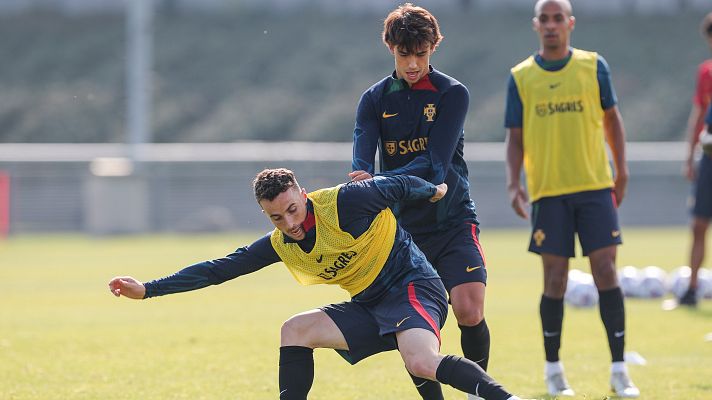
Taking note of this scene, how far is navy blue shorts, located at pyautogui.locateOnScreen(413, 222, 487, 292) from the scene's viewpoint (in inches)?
273

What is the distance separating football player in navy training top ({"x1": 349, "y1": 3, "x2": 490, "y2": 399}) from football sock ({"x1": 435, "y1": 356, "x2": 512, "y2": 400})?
89cm

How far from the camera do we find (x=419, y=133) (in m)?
6.77

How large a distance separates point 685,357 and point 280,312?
486 centimetres

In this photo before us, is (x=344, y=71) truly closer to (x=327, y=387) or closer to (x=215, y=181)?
(x=215, y=181)

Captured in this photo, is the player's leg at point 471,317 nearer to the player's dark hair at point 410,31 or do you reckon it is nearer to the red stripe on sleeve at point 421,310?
the red stripe on sleeve at point 421,310

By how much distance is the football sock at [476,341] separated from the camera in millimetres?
6973

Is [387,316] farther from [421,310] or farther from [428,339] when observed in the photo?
[428,339]

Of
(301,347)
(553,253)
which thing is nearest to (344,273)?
(301,347)

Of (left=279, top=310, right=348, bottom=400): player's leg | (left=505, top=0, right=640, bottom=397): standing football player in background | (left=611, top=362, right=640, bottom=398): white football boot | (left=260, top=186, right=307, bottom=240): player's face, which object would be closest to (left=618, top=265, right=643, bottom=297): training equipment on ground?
(left=505, top=0, right=640, bottom=397): standing football player in background

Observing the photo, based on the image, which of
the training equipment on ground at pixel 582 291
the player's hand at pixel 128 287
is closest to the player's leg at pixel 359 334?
the player's hand at pixel 128 287

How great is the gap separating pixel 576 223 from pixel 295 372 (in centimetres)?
260

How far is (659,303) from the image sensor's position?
1319cm

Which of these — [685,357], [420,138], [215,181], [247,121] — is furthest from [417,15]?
[247,121]

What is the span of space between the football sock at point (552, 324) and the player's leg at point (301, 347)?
2.06 m
